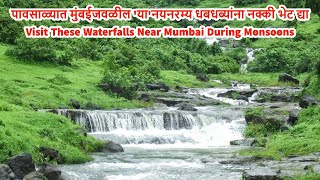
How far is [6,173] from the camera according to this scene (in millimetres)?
19531

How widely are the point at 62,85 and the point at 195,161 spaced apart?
2490 cm

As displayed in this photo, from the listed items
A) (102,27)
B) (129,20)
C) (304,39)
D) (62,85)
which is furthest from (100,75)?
(304,39)

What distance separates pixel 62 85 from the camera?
158 feet

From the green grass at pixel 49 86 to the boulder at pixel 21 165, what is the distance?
1667 centimetres

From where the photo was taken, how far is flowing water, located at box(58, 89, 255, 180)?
22.8 meters

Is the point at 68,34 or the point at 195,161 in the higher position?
the point at 68,34

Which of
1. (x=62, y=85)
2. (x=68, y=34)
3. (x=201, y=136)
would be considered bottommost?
(x=201, y=136)

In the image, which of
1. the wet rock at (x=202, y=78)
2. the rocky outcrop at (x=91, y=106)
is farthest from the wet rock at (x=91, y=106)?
the wet rock at (x=202, y=78)

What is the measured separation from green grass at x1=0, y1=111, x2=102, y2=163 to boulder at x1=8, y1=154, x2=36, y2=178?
199 cm

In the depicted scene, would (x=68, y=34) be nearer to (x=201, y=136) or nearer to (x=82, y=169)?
(x=201, y=136)

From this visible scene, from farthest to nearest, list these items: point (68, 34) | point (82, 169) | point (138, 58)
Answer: point (68, 34) → point (138, 58) → point (82, 169)

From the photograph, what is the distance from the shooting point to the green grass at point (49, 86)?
4078 centimetres

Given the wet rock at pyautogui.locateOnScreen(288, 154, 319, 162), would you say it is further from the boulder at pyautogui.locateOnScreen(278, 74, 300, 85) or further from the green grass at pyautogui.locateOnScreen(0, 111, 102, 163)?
the boulder at pyautogui.locateOnScreen(278, 74, 300, 85)

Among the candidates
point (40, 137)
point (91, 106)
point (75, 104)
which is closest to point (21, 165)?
point (40, 137)
